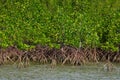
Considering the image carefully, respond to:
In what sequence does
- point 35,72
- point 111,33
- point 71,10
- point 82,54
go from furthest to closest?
point 71,10 → point 111,33 → point 82,54 → point 35,72

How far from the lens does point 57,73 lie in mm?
15141

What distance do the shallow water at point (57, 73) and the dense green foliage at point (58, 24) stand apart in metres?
1.08

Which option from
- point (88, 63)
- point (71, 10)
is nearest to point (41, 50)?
point (88, 63)

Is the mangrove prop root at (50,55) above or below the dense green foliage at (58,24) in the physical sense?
below

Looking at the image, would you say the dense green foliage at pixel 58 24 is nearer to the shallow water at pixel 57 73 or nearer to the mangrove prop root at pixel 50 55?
the mangrove prop root at pixel 50 55

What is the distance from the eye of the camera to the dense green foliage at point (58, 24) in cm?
1723

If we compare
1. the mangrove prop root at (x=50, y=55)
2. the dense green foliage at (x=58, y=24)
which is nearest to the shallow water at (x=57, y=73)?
the mangrove prop root at (x=50, y=55)

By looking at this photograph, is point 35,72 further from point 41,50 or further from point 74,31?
point 74,31

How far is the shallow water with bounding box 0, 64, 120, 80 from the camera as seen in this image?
47.6ft

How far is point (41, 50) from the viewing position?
1680 centimetres

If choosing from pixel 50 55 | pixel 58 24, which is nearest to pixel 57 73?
pixel 50 55

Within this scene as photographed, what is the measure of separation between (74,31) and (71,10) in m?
1.97

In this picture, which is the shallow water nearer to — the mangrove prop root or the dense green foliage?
the mangrove prop root

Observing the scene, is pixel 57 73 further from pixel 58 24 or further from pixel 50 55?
pixel 58 24
